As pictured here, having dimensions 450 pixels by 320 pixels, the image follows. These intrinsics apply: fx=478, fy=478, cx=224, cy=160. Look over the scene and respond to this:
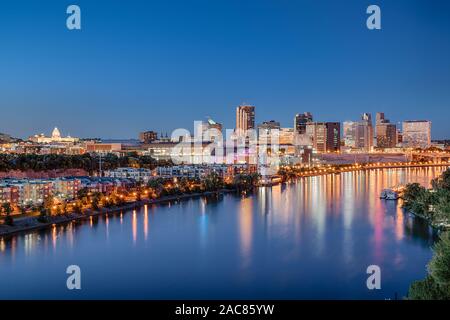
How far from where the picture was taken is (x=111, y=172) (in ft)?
32.3

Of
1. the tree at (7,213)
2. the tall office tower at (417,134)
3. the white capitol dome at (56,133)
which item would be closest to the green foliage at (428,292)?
the tree at (7,213)

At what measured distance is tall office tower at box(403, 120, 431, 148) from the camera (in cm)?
2820

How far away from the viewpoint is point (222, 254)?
409 centimetres

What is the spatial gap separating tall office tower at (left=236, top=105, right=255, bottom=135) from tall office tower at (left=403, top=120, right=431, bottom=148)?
9622mm

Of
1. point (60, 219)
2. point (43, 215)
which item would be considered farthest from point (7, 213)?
point (60, 219)

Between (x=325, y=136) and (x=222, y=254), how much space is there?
22.7 meters

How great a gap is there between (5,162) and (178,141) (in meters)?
11.8

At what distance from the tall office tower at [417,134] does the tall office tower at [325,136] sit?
513 cm

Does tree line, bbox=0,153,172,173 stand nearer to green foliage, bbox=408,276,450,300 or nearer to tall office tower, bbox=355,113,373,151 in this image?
green foliage, bbox=408,276,450,300

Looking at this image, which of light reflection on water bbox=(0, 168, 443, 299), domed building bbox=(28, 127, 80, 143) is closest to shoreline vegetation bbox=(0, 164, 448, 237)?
light reflection on water bbox=(0, 168, 443, 299)

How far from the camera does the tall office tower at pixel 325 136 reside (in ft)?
84.7

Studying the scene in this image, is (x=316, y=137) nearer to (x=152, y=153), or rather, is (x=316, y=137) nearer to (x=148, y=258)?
(x=152, y=153)

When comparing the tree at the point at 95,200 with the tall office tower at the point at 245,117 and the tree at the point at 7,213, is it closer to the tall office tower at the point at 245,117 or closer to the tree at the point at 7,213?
the tree at the point at 7,213
